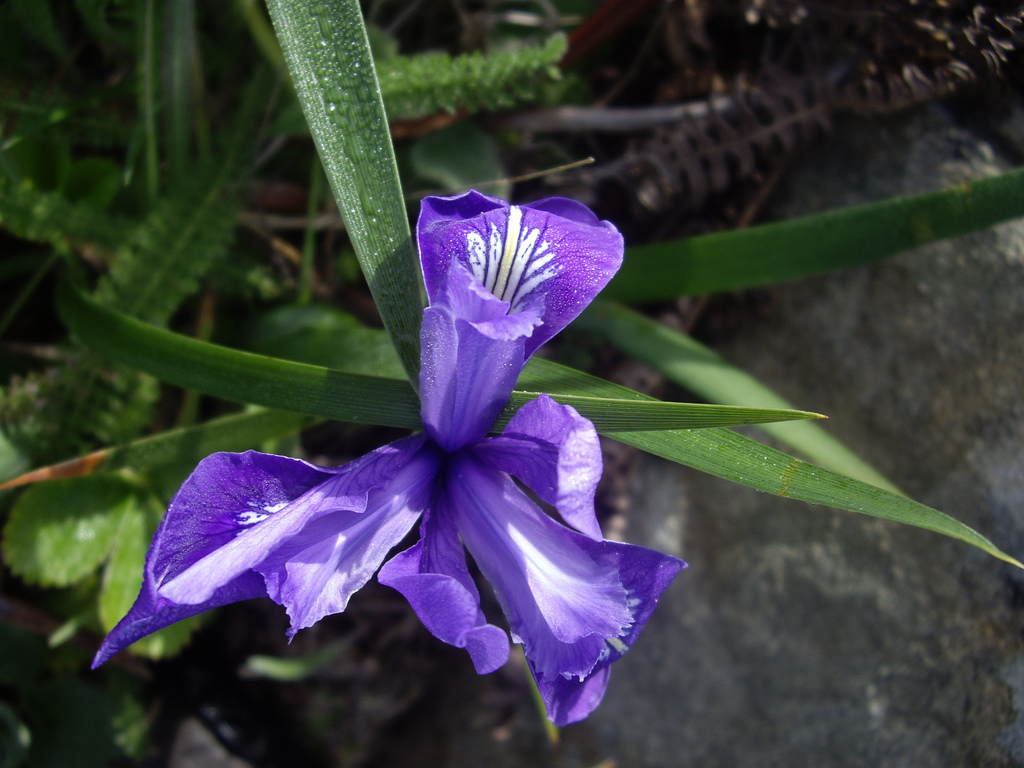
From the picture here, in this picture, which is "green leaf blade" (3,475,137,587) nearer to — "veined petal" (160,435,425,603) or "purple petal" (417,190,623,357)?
"veined petal" (160,435,425,603)

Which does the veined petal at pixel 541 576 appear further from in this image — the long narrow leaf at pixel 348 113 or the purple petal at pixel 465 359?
the long narrow leaf at pixel 348 113

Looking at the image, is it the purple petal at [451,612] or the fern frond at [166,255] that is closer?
the purple petal at [451,612]

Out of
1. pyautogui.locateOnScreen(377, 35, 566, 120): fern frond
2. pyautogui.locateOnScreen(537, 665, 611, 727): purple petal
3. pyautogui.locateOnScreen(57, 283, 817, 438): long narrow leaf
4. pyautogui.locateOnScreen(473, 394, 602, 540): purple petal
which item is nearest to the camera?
pyautogui.locateOnScreen(473, 394, 602, 540): purple petal

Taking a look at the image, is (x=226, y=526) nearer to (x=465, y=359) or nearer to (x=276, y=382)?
(x=276, y=382)

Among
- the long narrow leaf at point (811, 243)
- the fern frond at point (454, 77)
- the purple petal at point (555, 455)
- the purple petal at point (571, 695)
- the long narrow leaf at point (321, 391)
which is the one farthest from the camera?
the fern frond at point (454, 77)

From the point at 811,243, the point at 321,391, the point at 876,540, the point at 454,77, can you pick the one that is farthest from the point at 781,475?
the point at 454,77

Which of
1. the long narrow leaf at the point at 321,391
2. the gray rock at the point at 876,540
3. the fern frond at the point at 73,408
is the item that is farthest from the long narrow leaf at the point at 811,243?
the fern frond at the point at 73,408

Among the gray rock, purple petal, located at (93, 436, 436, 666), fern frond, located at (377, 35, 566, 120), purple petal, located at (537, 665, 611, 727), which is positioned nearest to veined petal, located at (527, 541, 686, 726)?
purple petal, located at (537, 665, 611, 727)
